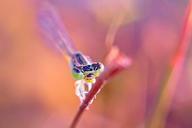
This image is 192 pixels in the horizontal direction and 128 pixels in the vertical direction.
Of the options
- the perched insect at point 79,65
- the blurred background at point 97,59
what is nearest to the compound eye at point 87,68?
the perched insect at point 79,65

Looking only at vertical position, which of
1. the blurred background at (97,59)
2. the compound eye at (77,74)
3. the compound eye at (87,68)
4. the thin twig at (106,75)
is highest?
the blurred background at (97,59)

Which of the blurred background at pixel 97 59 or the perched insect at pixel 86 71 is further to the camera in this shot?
the blurred background at pixel 97 59

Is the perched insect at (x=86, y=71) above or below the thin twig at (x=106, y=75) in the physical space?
above

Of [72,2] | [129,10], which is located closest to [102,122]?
[129,10]

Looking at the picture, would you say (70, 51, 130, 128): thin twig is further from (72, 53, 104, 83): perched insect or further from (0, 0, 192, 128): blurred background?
(0, 0, 192, 128): blurred background

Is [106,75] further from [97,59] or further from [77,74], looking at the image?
[97,59]

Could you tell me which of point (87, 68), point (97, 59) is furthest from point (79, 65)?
point (97, 59)

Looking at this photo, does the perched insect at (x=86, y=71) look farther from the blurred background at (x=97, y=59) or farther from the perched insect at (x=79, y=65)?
the blurred background at (x=97, y=59)

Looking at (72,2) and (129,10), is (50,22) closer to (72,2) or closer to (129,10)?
(129,10)
